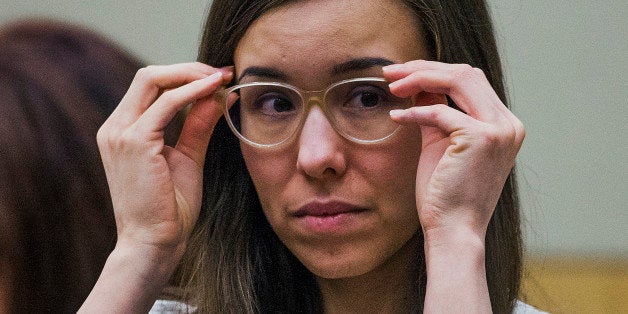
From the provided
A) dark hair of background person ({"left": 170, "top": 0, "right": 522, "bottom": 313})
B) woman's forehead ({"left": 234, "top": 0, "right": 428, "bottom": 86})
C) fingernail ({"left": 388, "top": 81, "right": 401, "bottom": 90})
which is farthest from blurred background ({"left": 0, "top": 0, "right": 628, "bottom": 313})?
fingernail ({"left": 388, "top": 81, "right": 401, "bottom": 90})

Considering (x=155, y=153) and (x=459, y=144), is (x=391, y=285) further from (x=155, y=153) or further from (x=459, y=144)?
(x=155, y=153)

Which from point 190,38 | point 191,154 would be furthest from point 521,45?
point 191,154

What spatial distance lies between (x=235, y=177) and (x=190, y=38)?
142 cm

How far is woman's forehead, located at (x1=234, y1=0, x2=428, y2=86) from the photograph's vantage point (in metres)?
1.58

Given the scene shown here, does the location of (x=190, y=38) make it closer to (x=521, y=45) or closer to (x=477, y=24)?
(x=521, y=45)

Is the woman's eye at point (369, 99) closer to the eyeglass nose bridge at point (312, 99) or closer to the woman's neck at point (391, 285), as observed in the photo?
the eyeglass nose bridge at point (312, 99)

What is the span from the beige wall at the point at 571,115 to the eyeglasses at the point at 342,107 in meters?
1.43

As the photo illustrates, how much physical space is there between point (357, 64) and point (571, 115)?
1.61 m

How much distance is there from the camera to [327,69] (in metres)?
1.59

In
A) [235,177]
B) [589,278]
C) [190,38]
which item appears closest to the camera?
[235,177]

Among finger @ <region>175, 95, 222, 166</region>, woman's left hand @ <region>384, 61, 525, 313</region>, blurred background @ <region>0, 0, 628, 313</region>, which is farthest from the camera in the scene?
blurred background @ <region>0, 0, 628, 313</region>

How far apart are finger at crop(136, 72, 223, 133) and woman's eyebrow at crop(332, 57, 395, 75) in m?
0.24

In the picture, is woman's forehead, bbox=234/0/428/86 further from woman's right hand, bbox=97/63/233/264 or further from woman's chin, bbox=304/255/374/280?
woman's chin, bbox=304/255/374/280

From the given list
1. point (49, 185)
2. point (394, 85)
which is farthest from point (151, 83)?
point (394, 85)
